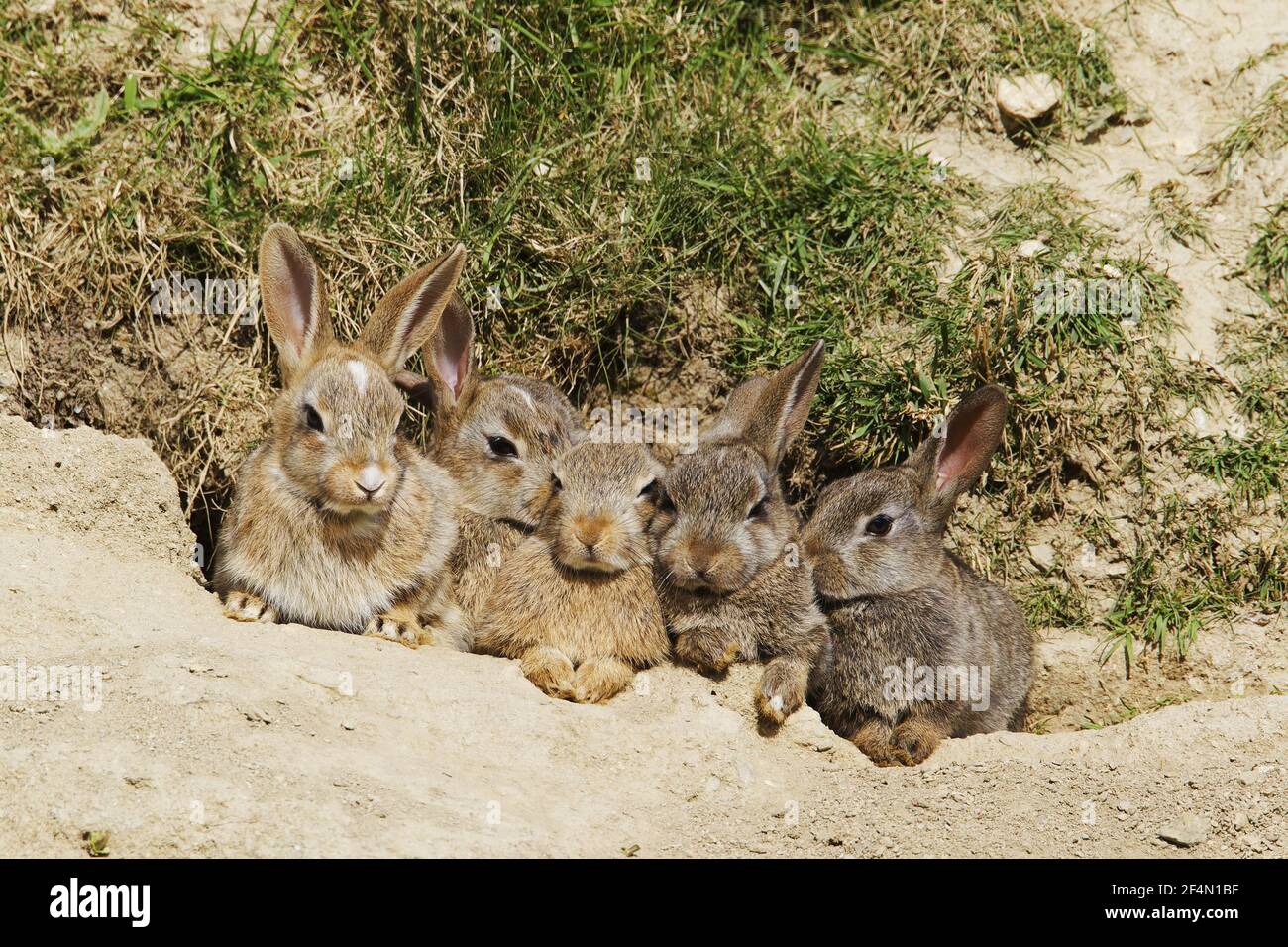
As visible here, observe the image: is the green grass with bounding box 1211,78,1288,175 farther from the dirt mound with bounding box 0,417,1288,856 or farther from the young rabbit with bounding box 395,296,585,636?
the young rabbit with bounding box 395,296,585,636

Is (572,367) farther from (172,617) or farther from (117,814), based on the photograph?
(117,814)

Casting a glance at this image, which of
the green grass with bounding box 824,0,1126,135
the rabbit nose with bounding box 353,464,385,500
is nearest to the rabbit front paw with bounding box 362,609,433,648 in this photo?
the rabbit nose with bounding box 353,464,385,500

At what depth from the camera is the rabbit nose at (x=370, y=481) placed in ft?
19.2

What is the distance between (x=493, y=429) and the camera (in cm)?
673

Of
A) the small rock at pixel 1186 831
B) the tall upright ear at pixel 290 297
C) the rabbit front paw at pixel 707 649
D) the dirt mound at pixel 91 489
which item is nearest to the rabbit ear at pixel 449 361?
the tall upright ear at pixel 290 297

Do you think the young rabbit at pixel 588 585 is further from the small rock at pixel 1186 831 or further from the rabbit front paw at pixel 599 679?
the small rock at pixel 1186 831

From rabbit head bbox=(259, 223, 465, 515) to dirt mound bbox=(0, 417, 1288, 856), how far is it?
2.24 ft

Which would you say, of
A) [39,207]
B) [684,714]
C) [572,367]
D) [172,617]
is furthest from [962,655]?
[39,207]

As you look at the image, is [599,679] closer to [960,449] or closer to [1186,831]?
[960,449]

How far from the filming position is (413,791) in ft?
16.3

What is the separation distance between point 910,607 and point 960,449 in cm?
79

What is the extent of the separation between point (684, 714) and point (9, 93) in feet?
15.1

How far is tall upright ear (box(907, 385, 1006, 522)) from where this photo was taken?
6.54 metres

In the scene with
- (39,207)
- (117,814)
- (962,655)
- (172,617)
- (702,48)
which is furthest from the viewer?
(702,48)
